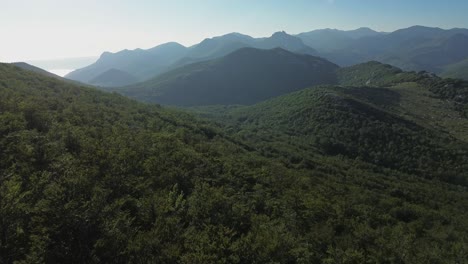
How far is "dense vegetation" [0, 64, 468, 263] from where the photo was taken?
30.9m

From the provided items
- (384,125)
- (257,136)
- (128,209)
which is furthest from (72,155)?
(384,125)

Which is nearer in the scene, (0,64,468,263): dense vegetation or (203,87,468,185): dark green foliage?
(0,64,468,263): dense vegetation

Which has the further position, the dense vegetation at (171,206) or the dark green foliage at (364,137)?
the dark green foliage at (364,137)

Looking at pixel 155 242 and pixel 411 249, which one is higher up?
pixel 155 242

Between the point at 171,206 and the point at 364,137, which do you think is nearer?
the point at 171,206

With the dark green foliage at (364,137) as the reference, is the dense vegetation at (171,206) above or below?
above

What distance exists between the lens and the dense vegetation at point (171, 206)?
30.9 m

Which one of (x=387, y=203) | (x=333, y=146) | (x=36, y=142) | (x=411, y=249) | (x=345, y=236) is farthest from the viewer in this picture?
(x=333, y=146)

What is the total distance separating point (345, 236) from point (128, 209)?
27.5m

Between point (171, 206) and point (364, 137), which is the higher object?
point (171, 206)

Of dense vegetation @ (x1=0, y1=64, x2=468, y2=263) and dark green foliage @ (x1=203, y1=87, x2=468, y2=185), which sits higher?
dense vegetation @ (x1=0, y1=64, x2=468, y2=263)

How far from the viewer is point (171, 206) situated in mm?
39906

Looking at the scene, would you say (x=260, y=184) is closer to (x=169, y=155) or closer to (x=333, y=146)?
(x=169, y=155)

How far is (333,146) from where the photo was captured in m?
138
